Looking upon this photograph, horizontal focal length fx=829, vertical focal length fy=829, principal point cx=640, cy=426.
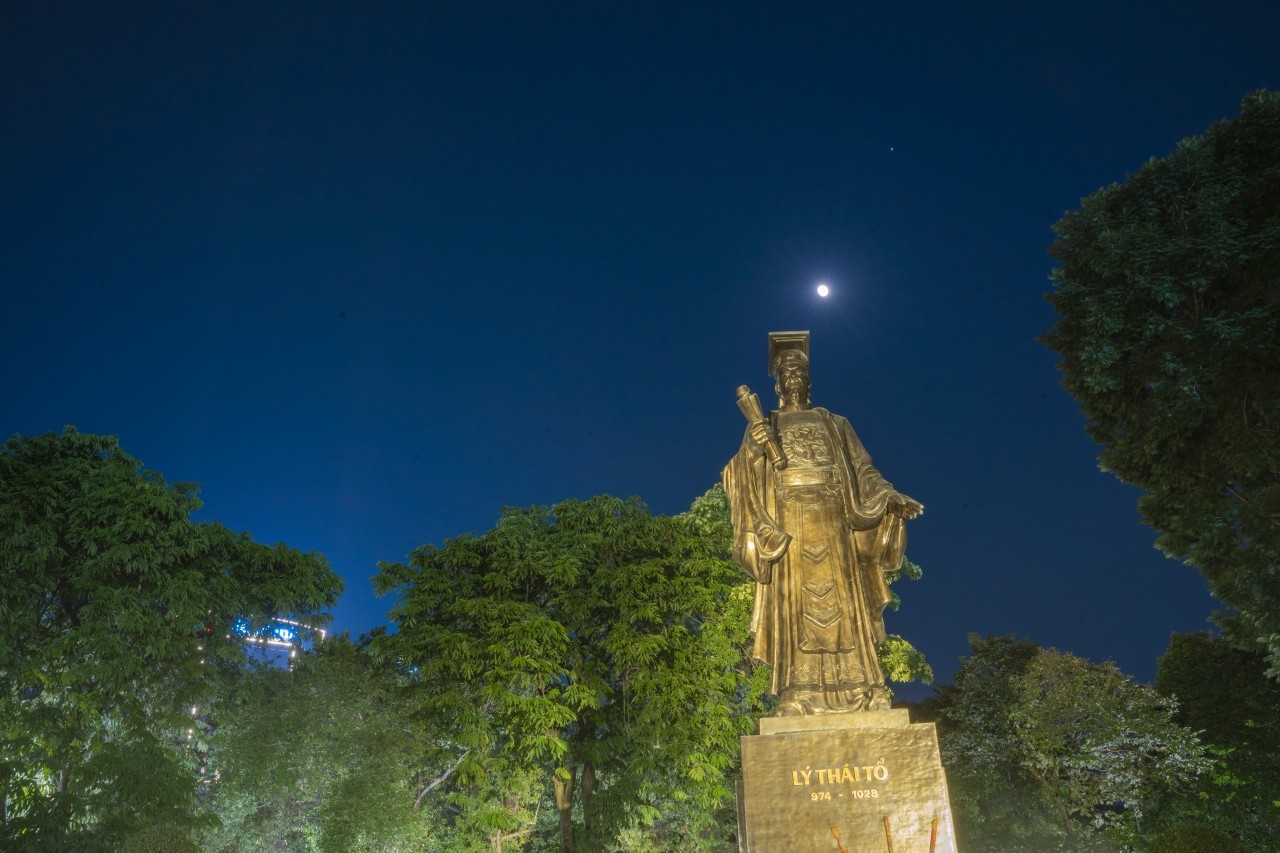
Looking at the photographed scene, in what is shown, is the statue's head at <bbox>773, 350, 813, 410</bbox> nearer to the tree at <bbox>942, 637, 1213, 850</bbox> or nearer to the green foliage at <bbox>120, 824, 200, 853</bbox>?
the green foliage at <bbox>120, 824, 200, 853</bbox>

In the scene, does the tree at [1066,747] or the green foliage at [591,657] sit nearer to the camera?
the green foliage at [591,657]

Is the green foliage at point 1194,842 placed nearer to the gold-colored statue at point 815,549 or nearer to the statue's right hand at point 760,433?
the gold-colored statue at point 815,549

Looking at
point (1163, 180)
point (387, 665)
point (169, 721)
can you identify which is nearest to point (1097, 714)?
point (1163, 180)

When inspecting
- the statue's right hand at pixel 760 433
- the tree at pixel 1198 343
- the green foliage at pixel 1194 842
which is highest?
the tree at pixel 1198 343

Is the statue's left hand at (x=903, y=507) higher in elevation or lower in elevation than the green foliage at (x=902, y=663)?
lower

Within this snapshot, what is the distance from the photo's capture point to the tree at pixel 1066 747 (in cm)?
1827

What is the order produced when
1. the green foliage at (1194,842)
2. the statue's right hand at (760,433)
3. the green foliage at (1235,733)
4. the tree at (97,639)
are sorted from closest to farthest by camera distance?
the statue's right hand at (760,433) < the green foliage at (1194,842) < the tree at (97,639) < the green foliage at (1235,733)

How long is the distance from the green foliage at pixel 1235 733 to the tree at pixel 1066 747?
58cm

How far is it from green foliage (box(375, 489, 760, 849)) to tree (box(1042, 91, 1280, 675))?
324 inches

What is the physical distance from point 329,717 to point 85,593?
226 inches

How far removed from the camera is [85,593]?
17.4 meters

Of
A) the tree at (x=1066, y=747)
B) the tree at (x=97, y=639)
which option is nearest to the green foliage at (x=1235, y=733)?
the tree at (x=1066, y=747)

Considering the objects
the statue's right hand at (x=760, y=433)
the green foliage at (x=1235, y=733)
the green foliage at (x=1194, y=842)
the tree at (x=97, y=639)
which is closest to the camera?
the statue's right hand at (x=760, y=433)

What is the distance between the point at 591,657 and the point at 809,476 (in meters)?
13.2
